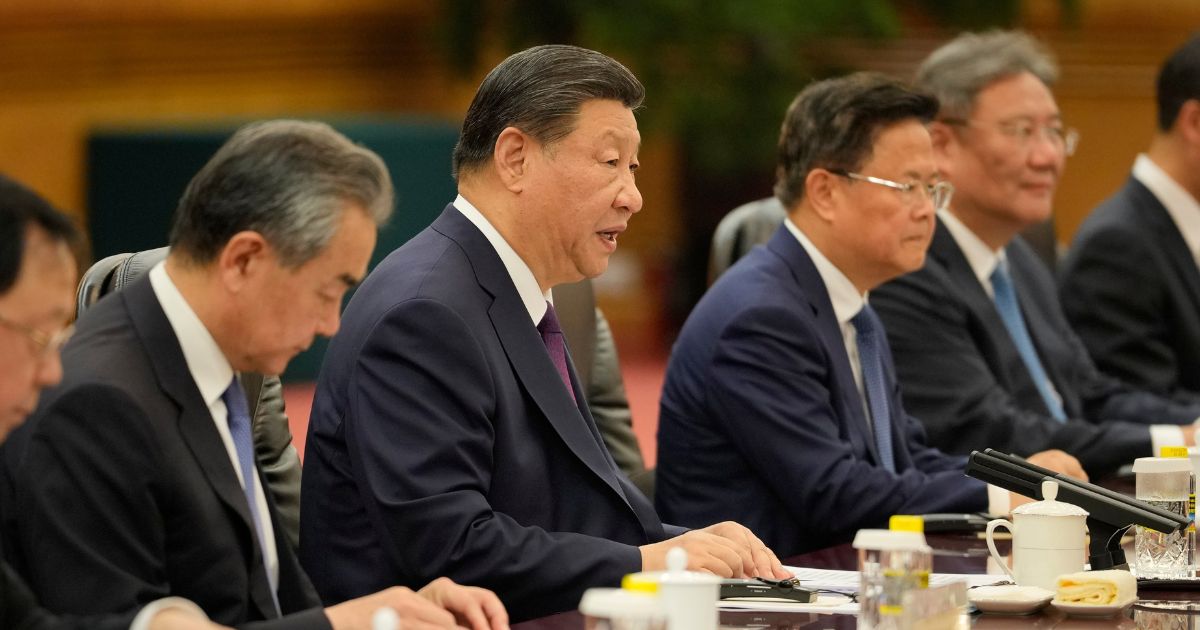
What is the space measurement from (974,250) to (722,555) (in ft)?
7.01

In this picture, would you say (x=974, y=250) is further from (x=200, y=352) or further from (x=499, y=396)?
(x=200, y=352)

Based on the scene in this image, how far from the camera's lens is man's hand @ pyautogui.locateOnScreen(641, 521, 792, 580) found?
2580mm

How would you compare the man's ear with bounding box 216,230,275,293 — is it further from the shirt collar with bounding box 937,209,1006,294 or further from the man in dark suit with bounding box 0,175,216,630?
the shirt collar with bounding box 937,209,1006,294

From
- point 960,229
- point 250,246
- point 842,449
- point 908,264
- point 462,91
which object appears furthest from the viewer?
point 462,91

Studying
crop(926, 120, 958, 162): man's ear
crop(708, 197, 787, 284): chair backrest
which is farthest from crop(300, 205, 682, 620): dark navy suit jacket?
crop(926, 120, 958, 162): man's ear

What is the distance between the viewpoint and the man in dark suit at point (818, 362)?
133 inches

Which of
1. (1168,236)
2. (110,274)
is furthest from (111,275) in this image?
(1168,236)

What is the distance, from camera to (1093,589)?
2.44 metres

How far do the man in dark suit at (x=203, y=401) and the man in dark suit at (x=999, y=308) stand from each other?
218cm

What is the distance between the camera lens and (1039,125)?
4.67 m

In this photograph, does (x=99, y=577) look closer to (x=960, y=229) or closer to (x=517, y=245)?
(x=517, y=245)

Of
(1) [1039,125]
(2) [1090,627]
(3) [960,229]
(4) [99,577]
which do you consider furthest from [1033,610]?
(1) [1039,125]

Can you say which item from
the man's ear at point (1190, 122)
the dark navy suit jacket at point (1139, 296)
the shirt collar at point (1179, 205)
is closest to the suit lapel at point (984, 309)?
the dark navy suit jacket at point (1139, 296)

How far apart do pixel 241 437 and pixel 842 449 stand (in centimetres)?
144
